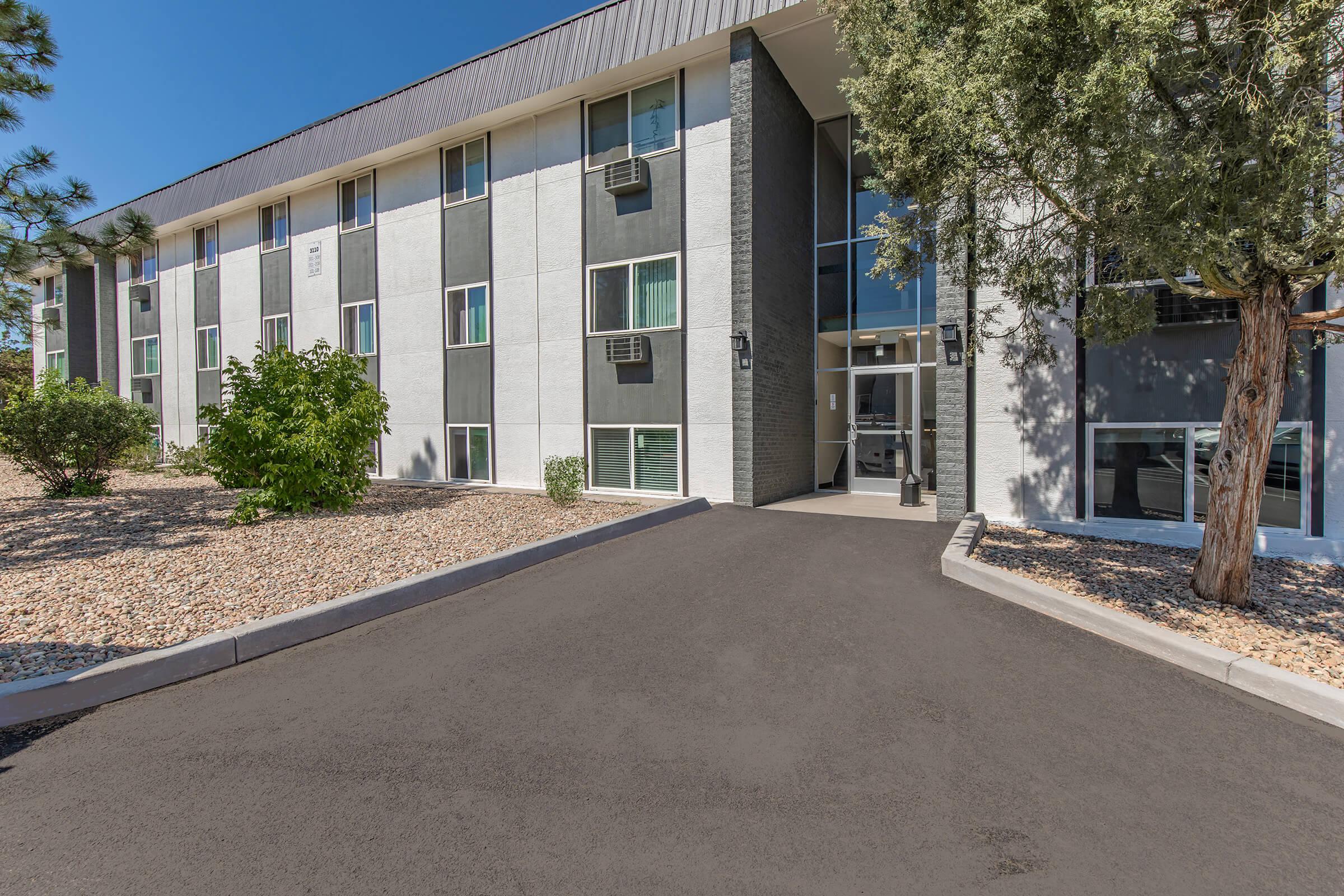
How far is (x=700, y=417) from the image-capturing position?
11383mm

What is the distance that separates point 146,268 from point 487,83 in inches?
678

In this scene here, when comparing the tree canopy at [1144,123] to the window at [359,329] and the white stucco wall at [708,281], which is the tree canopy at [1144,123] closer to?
the white stucco wall at [708,281]

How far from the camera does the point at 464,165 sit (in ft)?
46.1

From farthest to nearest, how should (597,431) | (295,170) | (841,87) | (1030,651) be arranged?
(295,170) → (597,431) → (841,87) → (1030,651)

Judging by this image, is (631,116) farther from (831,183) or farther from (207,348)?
(207,348)

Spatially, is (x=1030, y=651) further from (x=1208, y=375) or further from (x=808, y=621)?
(x=1208, y=375)

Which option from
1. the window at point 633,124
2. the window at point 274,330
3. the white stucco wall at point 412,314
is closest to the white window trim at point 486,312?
the white stucco wall at point 412,314

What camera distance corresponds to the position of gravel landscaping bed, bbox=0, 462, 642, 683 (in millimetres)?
4633

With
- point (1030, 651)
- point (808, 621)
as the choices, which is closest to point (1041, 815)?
point (1030, 651)

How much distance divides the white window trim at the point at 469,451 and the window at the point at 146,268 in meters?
15.2

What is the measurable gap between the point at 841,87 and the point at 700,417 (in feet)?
19.6

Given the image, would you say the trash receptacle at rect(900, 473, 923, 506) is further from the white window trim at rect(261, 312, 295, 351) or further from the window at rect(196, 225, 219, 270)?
the window at rect(196, 225, 219, 270)

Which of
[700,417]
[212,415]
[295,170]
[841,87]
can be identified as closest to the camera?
[841,87]

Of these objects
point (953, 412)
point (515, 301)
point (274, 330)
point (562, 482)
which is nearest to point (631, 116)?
point (515, 301)
